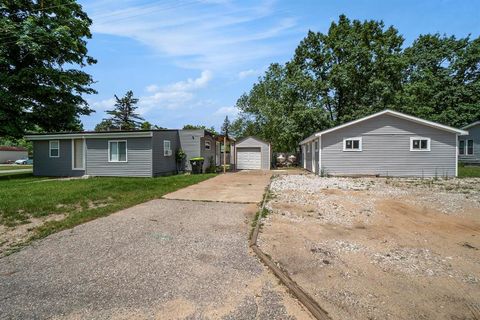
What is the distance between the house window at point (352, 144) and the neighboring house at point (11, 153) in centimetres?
6092

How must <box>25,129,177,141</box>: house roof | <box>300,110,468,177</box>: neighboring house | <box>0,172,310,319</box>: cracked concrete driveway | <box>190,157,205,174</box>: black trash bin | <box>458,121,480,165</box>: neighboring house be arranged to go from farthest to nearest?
1. <box>458,121,480,165</box>: neighboring house
2. <box>190,157,205,174</box>: black trash bin
3. <box>300,110,468,177</box>: neighboring house
4. <box>25,129,177,141</box>: house roof
5. <box>0,172,310,319</box>: cracked concrete driveway

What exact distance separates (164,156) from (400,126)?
14.1m

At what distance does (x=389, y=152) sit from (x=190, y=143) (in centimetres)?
1252

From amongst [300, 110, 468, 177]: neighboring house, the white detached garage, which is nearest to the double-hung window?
[300, 110, 468, 177]: neighboring house

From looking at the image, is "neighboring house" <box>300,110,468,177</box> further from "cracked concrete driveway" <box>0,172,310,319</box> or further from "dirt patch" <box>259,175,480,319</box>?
"cracked concrete driveway" <box>0,172,310,319</box>

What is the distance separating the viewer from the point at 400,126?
16.3m

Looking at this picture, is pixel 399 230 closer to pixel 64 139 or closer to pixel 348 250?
pixel 348 250

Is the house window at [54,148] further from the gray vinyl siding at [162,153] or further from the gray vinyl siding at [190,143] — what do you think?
the gray vinyl siding at [190,143]

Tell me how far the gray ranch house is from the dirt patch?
9.90 m

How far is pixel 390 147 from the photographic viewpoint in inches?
648

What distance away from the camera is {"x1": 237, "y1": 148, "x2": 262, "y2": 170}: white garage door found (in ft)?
86.7

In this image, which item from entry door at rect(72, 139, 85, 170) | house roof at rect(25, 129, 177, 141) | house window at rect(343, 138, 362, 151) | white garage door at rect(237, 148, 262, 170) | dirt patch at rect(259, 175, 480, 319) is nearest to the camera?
dirt patch at rect(259, 175, 480, 319)

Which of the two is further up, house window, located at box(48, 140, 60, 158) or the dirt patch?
house window, located at box(48, 140, 60, 158)

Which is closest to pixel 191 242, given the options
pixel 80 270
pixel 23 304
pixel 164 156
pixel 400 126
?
pixel 80 270
